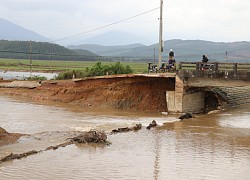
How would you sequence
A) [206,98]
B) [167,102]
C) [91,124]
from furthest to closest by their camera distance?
[206,98] → [167,102] → [91,124]

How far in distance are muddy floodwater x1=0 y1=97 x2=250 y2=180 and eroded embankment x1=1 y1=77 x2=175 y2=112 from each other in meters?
4.01

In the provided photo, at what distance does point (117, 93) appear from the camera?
1233 inches

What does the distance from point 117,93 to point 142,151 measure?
622 inches

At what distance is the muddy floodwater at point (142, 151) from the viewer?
1263 cm

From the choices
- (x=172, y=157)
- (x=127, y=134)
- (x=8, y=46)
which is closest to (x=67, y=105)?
(x=127, y=134)

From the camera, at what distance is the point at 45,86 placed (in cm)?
3691

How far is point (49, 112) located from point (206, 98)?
11153mm

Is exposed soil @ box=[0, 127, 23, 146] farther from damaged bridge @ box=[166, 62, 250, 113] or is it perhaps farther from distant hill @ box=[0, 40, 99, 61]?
distant hill @ box=[0, 40, 99, 61]

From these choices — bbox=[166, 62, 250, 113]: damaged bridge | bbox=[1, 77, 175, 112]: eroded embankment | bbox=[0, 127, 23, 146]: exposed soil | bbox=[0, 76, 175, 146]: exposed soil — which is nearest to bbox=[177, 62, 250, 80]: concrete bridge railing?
bbox=[166, 62, 250, 113]: damaged bridge

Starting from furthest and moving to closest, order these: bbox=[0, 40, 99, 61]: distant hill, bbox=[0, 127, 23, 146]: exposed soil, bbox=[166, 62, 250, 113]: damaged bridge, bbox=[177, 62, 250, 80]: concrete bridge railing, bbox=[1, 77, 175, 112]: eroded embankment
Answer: bbox=[0, 40, 99, 61]: distant hill, bbox=[1, 77, 175, 112]: eroded embankment, bbox=[166, 62, 250, 113]: damaged bridge, bbox=[177, 62, 250, 80]: concrete bridge railing, bbox=[0, 127, 23, 146]: exposed soil

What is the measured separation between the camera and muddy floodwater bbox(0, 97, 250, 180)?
1263cm

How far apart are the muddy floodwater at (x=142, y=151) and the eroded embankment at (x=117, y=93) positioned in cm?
401

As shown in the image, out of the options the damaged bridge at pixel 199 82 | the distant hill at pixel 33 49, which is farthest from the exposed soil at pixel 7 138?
the distant hill at pixel 33 49

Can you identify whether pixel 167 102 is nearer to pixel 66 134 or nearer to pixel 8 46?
pixel 66 134
